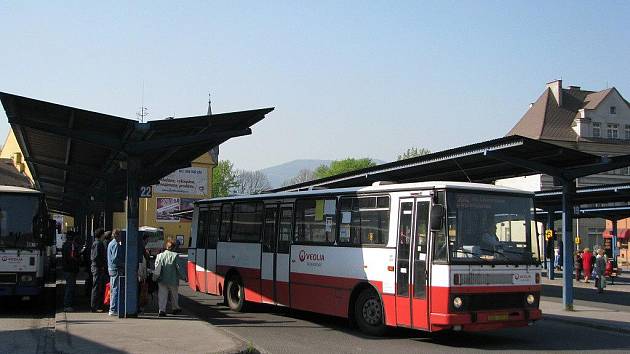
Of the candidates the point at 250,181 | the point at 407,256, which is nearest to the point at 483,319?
the point at 407,256

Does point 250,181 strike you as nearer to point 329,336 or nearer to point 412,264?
point 329,336

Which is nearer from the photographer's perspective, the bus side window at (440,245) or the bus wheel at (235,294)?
the bus side window at (440,245)

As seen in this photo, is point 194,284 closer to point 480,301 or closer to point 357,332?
point 357,332

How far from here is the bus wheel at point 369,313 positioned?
524 inches

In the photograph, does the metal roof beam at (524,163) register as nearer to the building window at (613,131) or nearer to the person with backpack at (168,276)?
the person with backpack at (168,276)

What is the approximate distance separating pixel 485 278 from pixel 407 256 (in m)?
1.40

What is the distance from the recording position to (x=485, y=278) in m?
12.1

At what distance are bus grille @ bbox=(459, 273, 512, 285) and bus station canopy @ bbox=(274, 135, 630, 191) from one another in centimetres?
507

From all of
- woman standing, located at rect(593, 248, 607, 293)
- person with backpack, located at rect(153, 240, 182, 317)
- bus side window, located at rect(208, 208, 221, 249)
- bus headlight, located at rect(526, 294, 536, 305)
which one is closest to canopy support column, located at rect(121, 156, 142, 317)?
person with backpack, located at rect(153, 240, 182, 317)

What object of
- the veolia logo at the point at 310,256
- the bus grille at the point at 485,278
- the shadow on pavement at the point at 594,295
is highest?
the veolia logo at the point at 310,256

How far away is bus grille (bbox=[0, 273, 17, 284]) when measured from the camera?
1611 centimetres

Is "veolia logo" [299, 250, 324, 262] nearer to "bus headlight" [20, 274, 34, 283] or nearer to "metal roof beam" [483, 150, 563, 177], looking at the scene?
"metal roof beam" [483, 150, 563, 177]

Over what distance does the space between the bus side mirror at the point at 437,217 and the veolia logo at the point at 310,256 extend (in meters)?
3.61

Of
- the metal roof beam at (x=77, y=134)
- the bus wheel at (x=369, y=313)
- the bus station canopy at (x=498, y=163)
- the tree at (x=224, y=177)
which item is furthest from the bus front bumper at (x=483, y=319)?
the tree at (x=224, y=177)
